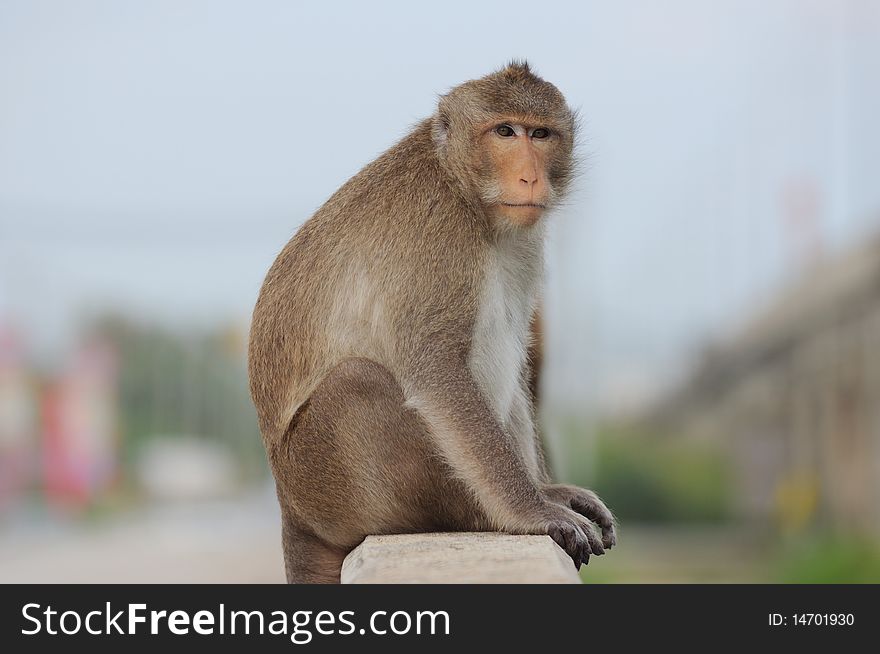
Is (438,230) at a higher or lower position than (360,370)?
higher

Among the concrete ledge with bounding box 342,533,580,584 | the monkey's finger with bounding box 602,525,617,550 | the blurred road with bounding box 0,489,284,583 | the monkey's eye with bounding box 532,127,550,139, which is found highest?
the monkey's eye with bounding box 532,127,550,139

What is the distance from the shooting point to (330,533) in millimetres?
5504

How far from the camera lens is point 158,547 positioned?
2675 centimetres

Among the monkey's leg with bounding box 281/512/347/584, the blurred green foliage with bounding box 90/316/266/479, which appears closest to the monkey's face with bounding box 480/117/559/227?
the monkey's leg with bounding box 281/512/347/584

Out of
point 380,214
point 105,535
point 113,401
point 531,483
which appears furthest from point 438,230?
point 113,401

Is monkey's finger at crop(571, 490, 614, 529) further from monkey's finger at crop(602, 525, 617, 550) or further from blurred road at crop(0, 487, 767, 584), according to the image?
blurred road at crop(0, 487, 767, 584)

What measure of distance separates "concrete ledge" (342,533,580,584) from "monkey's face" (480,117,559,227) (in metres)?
1.32

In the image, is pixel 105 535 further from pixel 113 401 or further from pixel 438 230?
pixel 438 230

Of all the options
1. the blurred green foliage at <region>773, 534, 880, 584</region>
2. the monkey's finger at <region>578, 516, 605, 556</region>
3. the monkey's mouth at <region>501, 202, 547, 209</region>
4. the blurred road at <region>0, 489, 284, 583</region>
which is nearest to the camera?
the monkey's finger at <region>578, 516, 605, 556</region>

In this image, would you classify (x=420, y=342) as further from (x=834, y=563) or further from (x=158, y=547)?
(x=158, y=547)

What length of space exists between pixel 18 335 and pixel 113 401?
535 centimetres

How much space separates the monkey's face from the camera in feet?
17.8

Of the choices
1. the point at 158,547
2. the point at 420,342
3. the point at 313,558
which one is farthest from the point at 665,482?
the point at 420,342

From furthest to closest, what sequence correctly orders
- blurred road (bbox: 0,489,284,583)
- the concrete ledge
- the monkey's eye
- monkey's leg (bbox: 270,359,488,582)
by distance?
1. blurred road (bbox: 0,489,284,583)
2. the monkey's eye
3. monkey's leg (bbox: 270,359,488,582)
4. the concrete ledge
